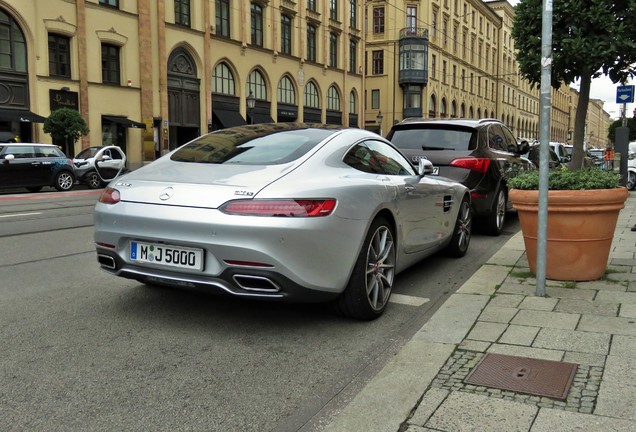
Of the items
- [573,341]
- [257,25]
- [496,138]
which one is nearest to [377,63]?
[257,25]

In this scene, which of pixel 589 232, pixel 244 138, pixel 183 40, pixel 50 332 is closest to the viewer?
pixel 50 332

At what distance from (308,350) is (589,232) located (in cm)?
293

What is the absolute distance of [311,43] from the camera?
42.8 meters

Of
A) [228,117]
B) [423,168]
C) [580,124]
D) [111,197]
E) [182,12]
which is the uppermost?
[182,12]

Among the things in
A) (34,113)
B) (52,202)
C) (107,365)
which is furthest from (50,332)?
(34,113)

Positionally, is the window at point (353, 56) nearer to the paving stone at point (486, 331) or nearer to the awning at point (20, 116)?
the awning at point (20, 116)

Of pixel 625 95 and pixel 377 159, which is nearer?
pixel 377 159

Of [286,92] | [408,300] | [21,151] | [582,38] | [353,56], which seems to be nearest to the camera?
[408,300]

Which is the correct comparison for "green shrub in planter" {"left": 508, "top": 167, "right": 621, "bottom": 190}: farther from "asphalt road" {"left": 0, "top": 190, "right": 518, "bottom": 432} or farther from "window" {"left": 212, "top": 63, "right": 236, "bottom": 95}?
"window" {"left": 212, "top": 63, "right": 236, "bottom": 95}

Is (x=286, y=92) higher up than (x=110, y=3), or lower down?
lower down

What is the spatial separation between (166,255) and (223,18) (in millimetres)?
33694

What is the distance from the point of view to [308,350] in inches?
148

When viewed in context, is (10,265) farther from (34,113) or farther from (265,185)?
(34,113)

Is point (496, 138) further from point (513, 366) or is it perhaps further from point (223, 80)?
point (223, 80)
